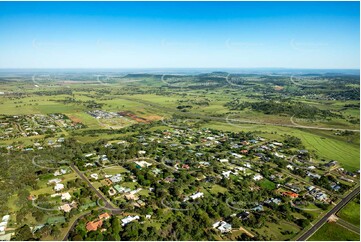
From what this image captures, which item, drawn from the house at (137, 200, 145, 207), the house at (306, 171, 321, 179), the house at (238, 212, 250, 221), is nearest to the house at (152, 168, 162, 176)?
the house at (137, 200, 145, 207)

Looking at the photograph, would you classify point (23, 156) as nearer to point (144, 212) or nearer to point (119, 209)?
point (119, 209)

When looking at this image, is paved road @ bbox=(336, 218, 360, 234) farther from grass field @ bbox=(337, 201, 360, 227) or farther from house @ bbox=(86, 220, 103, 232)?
house @ bbox=(86, 220, 103, 232)

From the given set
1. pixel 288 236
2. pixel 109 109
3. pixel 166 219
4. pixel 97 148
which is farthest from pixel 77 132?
pixel 288 236

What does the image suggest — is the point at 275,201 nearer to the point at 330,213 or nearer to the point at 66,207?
the point at 330,213

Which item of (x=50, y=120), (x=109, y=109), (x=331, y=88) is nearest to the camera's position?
(x=50, y=120)

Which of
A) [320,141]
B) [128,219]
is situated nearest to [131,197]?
[128,219]

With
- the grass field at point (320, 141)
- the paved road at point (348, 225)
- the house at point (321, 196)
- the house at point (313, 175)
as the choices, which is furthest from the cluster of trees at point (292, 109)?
the paved road at point (348, 225)

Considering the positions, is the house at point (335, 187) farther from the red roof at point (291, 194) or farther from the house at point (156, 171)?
the house at point (156, 171)
